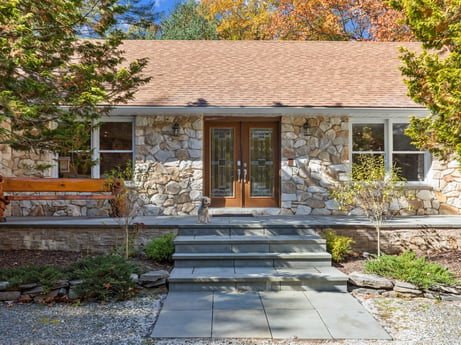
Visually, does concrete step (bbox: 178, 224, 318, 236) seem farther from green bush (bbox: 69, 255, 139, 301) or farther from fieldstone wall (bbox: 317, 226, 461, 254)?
green bush (bbox: 69, 255, 139, 301)

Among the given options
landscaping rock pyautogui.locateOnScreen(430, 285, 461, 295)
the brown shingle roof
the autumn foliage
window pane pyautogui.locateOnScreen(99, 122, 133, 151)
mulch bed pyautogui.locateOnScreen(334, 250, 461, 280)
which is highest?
the autumn foliage

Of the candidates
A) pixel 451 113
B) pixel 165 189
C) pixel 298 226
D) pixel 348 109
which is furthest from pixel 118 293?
pixel 348 109

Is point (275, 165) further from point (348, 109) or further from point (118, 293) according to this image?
point (118, 293)

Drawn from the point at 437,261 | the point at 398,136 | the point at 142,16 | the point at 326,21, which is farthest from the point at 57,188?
the point at 142,16

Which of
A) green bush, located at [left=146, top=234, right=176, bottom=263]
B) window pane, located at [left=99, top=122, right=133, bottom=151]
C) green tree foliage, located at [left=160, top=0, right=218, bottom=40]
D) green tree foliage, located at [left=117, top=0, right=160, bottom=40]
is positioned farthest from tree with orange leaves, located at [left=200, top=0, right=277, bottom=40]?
green bush, located at [left=146, top=234, right=176, bottom=263]

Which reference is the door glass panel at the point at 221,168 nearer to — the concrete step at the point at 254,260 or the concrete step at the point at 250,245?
the concrete step at the point at 250,245

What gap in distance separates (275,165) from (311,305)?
4.83 metres

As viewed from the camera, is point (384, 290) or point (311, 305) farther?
point (384, 290)

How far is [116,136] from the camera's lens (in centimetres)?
874

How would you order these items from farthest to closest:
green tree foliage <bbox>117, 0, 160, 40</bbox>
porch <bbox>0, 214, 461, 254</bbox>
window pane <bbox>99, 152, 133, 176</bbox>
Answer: green tree foliage <bbox>117, 0, 160, 40</bbox> < window pane <bbox>99, 152, 133, 176</bbox> < porch <bbox>0, 214, 461, 254</bbox>

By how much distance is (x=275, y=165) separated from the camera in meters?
8.91

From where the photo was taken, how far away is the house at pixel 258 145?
835 centimetres

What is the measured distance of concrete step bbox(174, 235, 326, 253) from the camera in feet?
19.0

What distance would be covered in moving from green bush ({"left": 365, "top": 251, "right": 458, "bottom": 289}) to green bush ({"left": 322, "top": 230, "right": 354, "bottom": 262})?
1.74 ft
